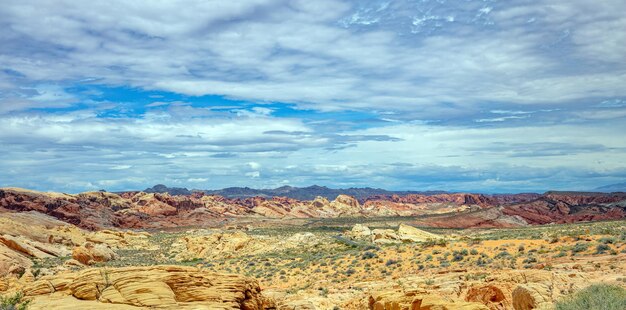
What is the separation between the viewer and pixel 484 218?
400ft

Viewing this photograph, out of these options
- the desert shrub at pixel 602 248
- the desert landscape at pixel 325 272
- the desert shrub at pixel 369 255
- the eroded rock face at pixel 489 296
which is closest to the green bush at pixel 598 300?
Result: the desert landscape at pixel 325 272

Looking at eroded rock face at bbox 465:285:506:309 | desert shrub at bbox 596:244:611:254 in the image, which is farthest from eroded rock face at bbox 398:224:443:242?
eroded rock face at bbox 465:285:506:309

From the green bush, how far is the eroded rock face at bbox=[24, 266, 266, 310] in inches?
382

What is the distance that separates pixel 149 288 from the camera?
1511cm

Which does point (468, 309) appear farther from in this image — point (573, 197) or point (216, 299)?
point (573, 197)

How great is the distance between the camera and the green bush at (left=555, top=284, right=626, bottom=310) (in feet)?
40.6

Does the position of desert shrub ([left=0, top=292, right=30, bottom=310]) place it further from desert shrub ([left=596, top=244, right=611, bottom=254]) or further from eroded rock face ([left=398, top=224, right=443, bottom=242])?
eroded rock face ([left=398, top=224, right=443, bottom=242])

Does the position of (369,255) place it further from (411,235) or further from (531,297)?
(411,235)

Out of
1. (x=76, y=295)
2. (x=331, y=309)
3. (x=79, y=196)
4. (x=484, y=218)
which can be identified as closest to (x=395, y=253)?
(x=331, y=309)

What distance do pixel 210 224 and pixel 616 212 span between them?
102 m

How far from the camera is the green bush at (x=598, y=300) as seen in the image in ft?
40.6

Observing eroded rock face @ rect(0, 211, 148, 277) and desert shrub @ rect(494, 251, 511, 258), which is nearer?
desert shrub @ rect(494, 251, 511, 258)


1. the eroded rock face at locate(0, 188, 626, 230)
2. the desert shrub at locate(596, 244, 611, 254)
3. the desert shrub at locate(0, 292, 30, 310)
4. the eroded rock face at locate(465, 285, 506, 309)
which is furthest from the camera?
the eroded rock face at locate(0, 188, 626, 230)

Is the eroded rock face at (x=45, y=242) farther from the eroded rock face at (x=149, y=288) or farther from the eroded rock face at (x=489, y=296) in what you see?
the eroded rock face at (x=489, y=296)
